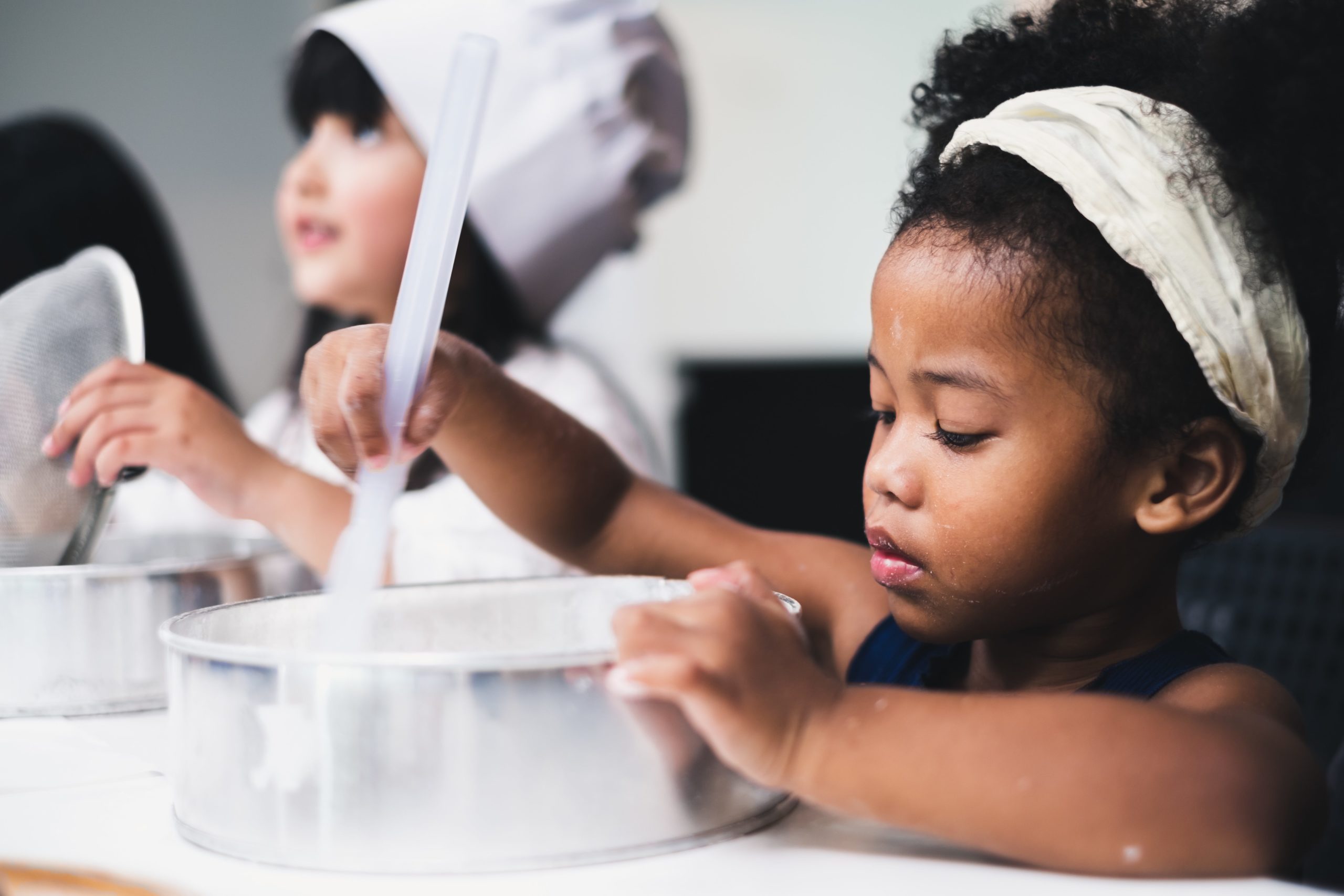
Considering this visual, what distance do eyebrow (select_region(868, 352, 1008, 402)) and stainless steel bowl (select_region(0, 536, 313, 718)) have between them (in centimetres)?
34

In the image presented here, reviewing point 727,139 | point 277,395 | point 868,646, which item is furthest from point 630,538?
point 727,139

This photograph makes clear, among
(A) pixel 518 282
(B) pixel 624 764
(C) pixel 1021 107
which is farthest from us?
(A) pixel 518 282

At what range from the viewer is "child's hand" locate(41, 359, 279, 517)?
2.06 feet

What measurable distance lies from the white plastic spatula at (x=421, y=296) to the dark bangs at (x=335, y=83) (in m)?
0.69

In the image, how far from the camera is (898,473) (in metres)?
0.51

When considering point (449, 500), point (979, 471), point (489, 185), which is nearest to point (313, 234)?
point (489, 185)

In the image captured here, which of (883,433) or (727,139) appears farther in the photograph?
(727,139)

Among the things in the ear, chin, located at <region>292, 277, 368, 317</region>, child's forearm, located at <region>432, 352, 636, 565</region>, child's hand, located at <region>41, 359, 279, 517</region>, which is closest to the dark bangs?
chin, located at <region>292, 277, 368, 317</region>

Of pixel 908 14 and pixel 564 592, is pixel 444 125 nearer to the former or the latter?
pixel 564 592

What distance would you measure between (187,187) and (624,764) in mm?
2294

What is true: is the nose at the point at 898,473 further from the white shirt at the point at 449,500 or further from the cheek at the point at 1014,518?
the white shirt at the point at 449,500

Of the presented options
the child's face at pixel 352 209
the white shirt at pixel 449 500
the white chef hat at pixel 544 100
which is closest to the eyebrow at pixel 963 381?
the white shirt at pixel 449 500

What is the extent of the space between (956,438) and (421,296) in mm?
222

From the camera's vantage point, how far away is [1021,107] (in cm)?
52
